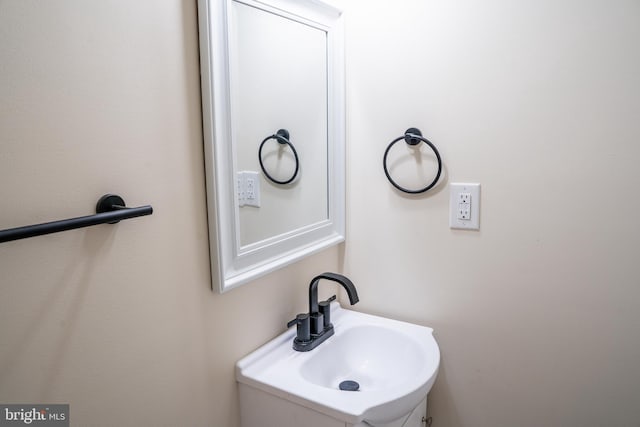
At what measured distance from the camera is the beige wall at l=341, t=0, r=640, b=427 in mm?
1141

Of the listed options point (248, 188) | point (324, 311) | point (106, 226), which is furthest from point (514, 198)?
point (106, 226)

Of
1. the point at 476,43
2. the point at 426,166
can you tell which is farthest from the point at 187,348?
the point at 476,43

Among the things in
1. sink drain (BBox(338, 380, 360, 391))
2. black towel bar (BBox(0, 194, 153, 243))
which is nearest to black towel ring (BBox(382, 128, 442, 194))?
sink drain (BBox(338, 380, 360, 391))

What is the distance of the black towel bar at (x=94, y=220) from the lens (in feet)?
2.11

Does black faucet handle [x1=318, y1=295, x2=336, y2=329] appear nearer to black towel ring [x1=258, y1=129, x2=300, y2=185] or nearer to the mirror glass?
the mirror glass

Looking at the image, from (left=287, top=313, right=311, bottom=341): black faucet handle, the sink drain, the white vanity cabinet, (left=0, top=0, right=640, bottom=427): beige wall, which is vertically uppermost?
(left=0, top=0, right=640, bottom=427): beige wall

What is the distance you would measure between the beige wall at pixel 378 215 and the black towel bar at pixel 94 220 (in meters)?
0.03

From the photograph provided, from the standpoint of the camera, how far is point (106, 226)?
0.82 metres

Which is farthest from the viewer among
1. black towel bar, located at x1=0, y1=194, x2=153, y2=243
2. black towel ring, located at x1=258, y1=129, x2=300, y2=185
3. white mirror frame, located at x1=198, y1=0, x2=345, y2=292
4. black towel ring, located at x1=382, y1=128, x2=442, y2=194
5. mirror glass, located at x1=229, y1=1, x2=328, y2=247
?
black towel ring, located at x1=382, y1=128, x2=442, y2=194

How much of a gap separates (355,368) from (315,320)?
0.25 metres

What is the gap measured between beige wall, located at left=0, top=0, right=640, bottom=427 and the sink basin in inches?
3.1

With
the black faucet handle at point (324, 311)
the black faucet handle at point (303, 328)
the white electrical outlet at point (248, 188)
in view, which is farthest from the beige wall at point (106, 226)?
the black faucet handle at point (324, 311)

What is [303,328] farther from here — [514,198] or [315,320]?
[514,198]

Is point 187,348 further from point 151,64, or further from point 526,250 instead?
point 526,250
